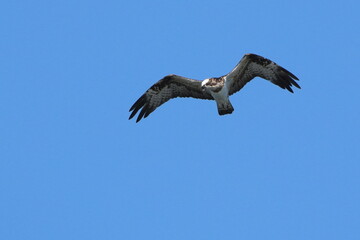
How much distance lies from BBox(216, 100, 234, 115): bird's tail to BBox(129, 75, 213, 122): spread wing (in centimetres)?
52

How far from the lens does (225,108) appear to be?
16.3m

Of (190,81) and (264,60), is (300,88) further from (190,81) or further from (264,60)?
(190,81)

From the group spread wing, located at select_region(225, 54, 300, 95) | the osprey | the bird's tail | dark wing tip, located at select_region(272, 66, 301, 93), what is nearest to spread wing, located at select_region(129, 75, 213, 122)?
the osprey

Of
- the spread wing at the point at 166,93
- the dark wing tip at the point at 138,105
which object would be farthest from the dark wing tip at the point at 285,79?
the dark wing tip at the point at 138,105

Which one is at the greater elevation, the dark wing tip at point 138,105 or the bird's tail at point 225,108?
the dark wing tip at point 138,105

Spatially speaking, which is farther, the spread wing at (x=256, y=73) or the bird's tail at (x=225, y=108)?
the bird's tail at (x=225, y=108)

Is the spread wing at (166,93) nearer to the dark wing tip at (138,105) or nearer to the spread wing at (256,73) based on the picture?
the dark wing tip at (138,105)

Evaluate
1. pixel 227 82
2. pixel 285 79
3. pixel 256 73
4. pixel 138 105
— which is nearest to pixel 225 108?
pixel 227 82

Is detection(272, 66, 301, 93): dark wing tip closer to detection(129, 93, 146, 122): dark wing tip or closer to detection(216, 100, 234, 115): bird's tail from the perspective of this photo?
detection(216, 100, 234, 115): bird's tail

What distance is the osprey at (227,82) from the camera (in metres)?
16.0

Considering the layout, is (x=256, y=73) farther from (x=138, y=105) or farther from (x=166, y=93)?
(x=138, y=105)

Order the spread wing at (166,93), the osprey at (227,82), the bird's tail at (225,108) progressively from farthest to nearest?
the spread wing at (166,93)
the bird's tail at (225,108)
the osprey at (227,82)

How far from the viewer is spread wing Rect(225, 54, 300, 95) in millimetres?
16047

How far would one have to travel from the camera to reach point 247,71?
1631cm
